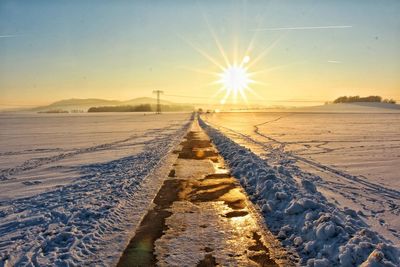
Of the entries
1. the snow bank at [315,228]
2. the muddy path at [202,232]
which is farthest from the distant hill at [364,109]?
the muddy path at [202,232]

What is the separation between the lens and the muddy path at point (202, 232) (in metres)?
4.77

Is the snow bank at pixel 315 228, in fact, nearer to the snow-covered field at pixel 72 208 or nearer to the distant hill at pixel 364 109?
the snow-covered field at pixel 72 208

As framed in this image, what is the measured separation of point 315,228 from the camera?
5.41 metres

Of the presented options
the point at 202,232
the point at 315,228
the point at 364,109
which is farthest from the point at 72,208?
the point at 364,109

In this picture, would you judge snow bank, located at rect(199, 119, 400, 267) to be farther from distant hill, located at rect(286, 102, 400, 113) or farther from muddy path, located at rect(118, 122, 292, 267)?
distant hill, located at rect(286, 102, 400, 113)

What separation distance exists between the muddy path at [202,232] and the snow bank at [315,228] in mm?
292

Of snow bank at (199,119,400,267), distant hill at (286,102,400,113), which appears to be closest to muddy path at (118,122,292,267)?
snow bank at (199,119,400,267)

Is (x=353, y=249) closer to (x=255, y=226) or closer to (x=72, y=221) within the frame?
(x=255, y=226)

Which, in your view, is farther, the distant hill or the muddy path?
the distant hill

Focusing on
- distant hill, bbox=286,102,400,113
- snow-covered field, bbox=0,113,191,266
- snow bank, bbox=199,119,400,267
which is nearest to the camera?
snow bank, bbox=199,119,400,267

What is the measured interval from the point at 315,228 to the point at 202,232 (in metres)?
1.72

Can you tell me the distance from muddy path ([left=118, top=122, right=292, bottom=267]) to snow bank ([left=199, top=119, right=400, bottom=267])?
29 cm

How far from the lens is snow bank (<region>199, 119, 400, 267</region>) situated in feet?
14.7

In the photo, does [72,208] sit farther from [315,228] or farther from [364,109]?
[364,109]
